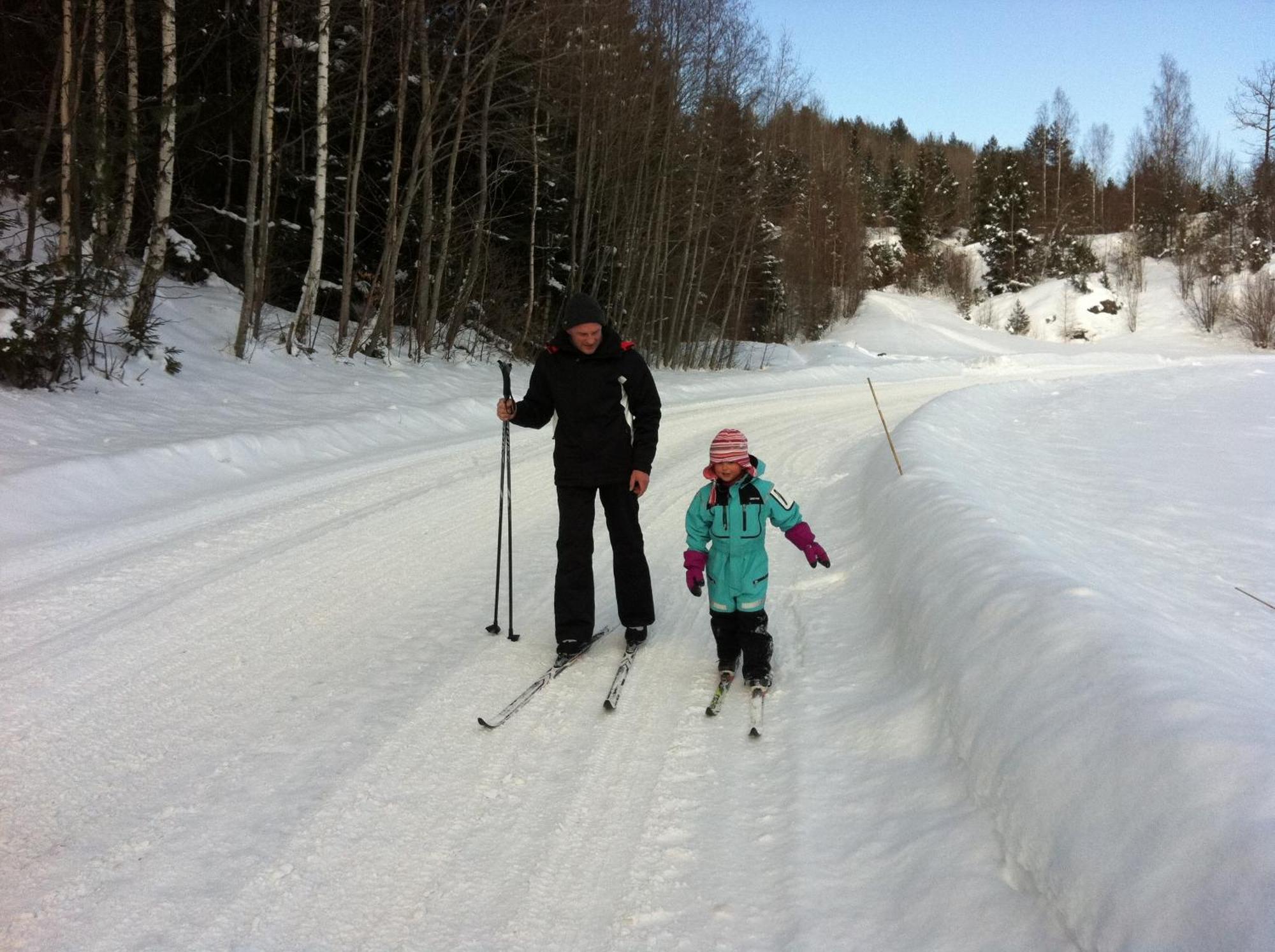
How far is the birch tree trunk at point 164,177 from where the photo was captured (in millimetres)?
11577

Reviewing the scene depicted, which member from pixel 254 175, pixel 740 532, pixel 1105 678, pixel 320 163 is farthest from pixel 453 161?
pixel 1105 678

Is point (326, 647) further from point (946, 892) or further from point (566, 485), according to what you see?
point (946, 892)

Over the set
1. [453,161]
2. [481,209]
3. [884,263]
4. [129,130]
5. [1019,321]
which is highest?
[884,263]

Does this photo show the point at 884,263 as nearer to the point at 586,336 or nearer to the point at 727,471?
the point at 586,336

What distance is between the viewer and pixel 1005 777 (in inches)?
116

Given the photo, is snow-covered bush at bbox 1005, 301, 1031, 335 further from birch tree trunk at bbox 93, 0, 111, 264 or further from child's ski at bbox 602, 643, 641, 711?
child's ski at bbox 602, 643, 641, 711

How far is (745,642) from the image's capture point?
4.27 metres

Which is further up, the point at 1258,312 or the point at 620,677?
the point at 1258,312

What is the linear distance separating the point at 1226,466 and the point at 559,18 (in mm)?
15783

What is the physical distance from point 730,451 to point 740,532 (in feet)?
1.37

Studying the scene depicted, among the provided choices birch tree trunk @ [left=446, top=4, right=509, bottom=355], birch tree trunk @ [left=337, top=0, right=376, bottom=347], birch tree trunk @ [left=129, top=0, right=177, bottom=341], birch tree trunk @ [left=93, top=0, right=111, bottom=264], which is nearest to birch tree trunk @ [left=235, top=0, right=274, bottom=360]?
birch tree trunk @ [left=129, top=0, right=177, bottom=341]

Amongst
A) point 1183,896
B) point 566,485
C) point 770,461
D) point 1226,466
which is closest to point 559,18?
point 770,461

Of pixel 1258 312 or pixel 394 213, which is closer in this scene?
pixel 394 213

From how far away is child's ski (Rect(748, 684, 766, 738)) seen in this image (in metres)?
3.71
